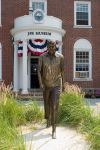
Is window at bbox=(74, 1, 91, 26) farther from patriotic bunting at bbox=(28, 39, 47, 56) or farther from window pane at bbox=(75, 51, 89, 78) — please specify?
patriotic bunting at bbox=(28, 39, 47, 56)

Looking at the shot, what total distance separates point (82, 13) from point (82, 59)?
355cm

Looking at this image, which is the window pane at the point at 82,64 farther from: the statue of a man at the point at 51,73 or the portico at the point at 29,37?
the statue of a man at the point at 51,73

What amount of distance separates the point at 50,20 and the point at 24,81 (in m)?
4.47

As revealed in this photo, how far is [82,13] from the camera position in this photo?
3316cm

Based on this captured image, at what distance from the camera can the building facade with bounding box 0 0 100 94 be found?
29734 mm

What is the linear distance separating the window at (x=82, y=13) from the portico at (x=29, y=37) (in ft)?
8.59

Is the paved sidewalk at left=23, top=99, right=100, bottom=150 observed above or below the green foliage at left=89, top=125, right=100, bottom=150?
below

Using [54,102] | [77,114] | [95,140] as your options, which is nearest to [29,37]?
[77,114]

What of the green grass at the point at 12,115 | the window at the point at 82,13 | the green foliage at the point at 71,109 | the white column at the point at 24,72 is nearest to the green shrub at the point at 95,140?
the green grass at the point at 12,115

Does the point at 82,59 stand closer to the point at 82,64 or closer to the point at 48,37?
the point at 82,64

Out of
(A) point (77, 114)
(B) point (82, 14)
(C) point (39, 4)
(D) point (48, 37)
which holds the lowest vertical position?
(A) point (77, 114)

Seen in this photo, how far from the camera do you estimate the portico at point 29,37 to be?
29.5 metres

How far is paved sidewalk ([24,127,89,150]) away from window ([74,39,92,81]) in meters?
20.5

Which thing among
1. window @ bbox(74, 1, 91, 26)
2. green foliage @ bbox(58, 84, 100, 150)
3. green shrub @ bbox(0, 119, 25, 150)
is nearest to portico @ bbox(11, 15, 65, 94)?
window @ bbox(74, 1, 91, 26)
